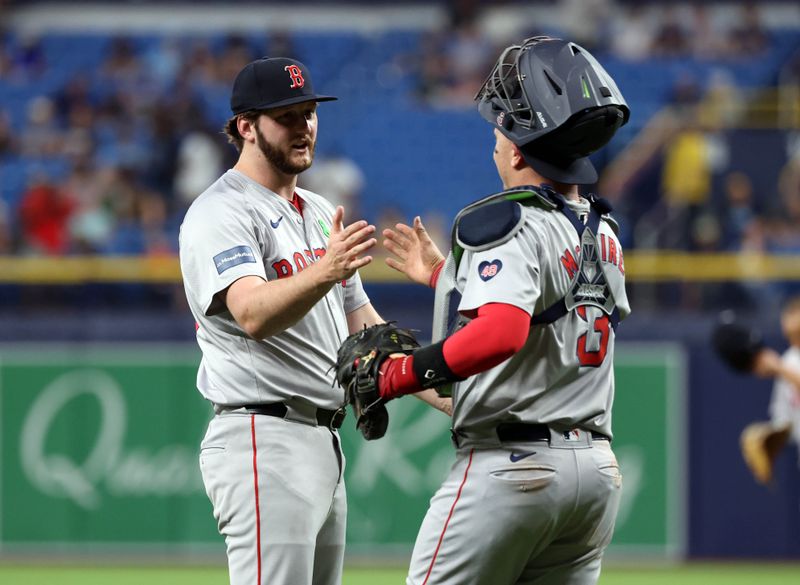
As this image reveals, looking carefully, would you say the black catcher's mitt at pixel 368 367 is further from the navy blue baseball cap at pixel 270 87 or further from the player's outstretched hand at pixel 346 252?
the navy blue baseball cap at pixel 270 87

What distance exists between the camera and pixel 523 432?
3928mm

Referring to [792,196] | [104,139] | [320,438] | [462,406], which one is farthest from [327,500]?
[104,139]

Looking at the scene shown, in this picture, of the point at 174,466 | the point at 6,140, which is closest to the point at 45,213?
the point at 6,140

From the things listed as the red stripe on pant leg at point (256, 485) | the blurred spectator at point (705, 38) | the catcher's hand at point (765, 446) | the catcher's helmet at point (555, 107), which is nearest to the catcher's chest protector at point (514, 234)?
the catcher's helmet at point (555, 107)

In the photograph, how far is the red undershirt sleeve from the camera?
3645 mm

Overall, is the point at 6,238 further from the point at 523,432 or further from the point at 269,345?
the point at 523,432

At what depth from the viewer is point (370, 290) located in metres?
11.3

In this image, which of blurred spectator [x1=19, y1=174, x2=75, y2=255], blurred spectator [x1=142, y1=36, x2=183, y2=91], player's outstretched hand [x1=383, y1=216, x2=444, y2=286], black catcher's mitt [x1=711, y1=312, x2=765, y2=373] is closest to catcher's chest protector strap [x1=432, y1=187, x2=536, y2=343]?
player's outstretched hand [x1=383, y1=216, x2=444, y2=286]

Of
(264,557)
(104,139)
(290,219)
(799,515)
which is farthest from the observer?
(104,139)

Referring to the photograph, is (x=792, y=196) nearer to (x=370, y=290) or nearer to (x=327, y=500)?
(x=370, y=290)

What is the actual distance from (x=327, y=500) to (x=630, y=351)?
644 cm

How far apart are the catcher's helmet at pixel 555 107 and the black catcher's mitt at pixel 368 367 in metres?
0.68

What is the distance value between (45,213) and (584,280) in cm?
1022

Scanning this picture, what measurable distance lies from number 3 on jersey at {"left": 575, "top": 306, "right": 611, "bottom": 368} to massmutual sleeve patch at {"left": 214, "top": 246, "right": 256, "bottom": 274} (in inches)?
46.2
